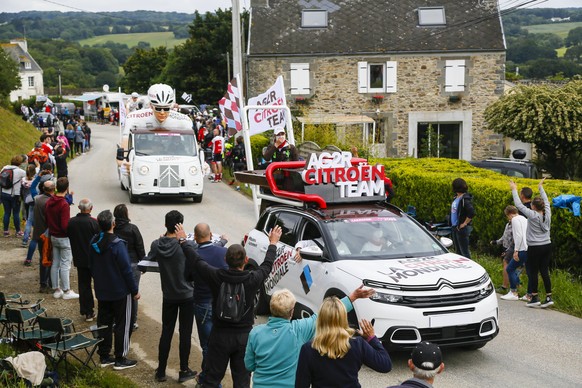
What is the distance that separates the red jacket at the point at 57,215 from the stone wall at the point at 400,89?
25893mm

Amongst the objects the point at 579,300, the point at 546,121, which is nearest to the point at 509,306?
the point at 579,300

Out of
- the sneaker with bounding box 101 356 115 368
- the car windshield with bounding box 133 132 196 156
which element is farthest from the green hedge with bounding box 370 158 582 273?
the sneaker with bounding box 101 356 115 368

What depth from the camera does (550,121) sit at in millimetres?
27641

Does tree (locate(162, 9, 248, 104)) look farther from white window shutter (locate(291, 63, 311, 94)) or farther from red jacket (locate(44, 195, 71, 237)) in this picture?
red jacket (locate(44, 195, 71, 237))

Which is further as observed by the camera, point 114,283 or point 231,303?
point 114,283

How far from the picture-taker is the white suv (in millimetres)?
8477

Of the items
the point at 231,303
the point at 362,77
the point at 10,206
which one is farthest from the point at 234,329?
the point at 362,77

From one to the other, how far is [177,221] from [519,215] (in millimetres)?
5896

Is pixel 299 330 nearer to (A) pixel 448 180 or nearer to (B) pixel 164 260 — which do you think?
(B) pixel 164 260

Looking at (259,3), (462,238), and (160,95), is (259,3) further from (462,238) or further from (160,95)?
(462,238)

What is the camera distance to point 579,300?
11422 millimetres

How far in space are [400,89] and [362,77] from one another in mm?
1966

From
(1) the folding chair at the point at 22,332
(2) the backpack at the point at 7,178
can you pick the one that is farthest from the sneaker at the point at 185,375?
(2) the backpack at the point at 7,178

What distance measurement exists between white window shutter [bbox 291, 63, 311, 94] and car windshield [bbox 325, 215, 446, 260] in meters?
27.0
